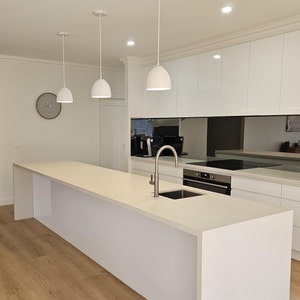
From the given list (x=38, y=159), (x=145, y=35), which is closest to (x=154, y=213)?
(x=145, y=35)

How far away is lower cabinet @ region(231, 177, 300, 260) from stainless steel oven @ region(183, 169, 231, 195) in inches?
4.8

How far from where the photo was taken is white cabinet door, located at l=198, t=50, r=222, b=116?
13.9ft

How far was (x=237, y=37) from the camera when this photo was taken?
3.87m

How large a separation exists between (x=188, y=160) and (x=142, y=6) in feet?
8.10

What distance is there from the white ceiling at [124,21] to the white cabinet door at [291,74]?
274mm

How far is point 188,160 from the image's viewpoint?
485cm

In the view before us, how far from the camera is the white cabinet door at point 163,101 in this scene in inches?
195

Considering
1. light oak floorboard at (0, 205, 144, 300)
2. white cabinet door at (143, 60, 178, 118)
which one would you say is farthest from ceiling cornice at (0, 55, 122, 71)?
light oak floorboard at (0, 205, 144, 300)

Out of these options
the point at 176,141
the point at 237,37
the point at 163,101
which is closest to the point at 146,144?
the point at 176,141

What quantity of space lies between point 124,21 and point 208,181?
7.04 ft

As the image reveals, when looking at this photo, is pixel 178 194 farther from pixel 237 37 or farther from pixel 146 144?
pixel 146 144

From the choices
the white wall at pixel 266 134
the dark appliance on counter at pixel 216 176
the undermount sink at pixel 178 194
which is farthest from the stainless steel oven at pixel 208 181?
the undermount sink at pixel 178 194

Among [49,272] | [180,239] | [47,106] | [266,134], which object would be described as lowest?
[49,272]

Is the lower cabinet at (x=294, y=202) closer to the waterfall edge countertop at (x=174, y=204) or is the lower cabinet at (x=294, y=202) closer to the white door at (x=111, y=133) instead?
the waterfall edge countertop at (x=174, y=204)
